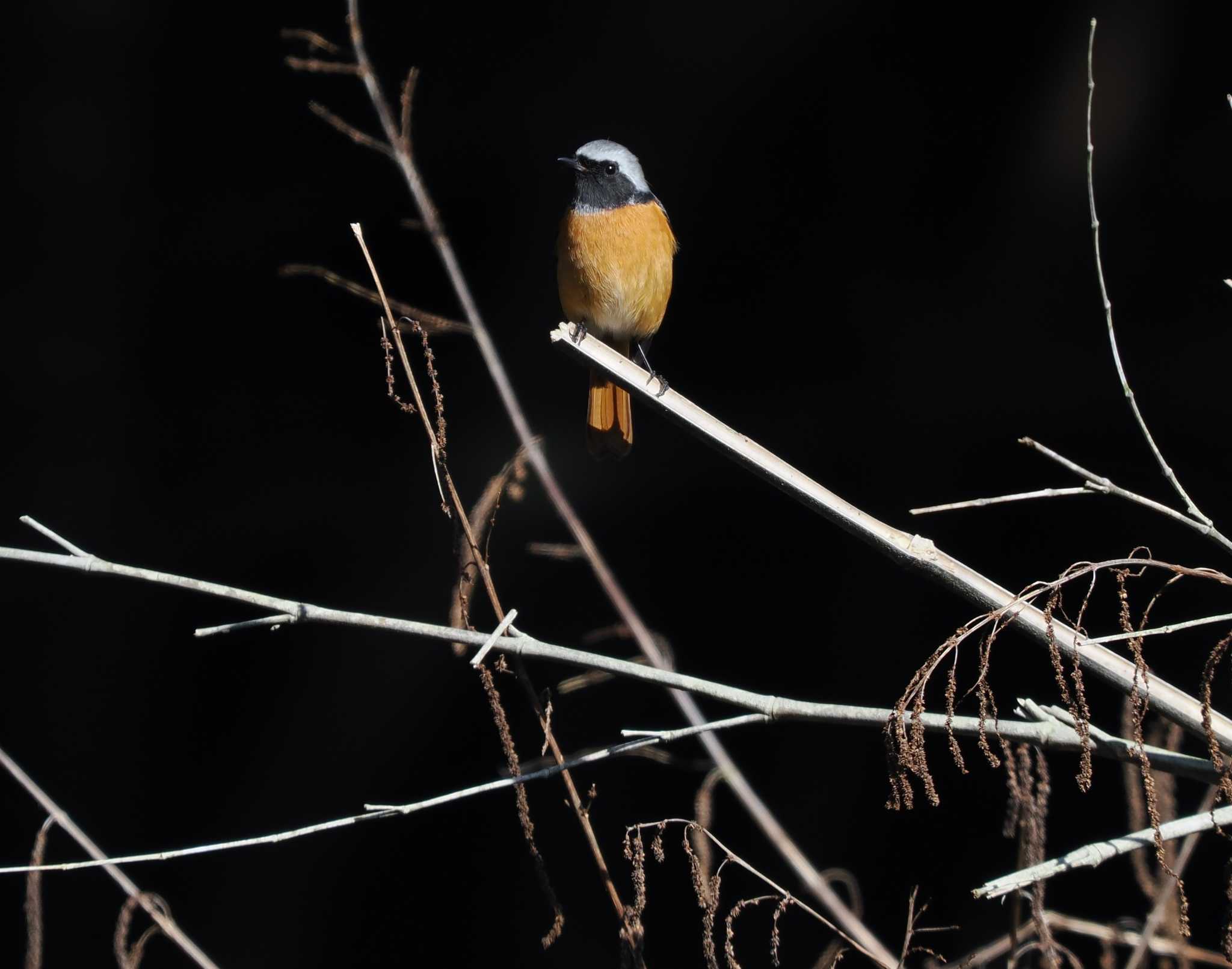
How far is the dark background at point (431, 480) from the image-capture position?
3.65m

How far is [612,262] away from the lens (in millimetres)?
3514

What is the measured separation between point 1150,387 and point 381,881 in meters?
2.73

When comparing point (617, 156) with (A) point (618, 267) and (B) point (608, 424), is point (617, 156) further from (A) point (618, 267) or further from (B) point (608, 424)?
(B) point (608, 424)

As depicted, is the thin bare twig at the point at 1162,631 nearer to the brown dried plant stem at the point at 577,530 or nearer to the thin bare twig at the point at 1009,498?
the thin bare twig at the point at 1009,498

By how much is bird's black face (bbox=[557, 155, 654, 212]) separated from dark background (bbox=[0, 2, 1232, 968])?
31 cm

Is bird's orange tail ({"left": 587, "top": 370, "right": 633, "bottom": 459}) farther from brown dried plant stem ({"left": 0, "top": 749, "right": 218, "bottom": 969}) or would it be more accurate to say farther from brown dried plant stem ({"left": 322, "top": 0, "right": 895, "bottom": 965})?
brown dried plant stem ({"left": 0, "top": 749, "right": 218, "bottom": 969})

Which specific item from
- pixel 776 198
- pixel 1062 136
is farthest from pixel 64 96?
pixel 1062 136

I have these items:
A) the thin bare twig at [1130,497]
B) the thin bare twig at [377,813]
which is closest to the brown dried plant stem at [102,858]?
the thin bare twig at [377,813]

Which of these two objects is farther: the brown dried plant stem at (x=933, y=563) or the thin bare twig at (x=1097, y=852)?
the brown dried plant stem at (x=933, y=563)

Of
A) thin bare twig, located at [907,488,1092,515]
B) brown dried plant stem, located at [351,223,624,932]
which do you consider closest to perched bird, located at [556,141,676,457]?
brown dried plant stem, located at [351,223,624,932]

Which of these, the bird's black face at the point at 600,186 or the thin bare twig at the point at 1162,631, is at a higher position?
the bird's black face at the point at 600,186

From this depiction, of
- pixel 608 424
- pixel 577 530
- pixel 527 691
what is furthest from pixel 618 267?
pixel 527 691

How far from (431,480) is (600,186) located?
1.06 meters

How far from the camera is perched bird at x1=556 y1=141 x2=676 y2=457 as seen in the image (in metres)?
3.47
